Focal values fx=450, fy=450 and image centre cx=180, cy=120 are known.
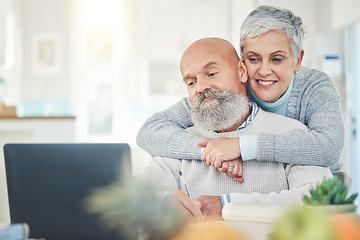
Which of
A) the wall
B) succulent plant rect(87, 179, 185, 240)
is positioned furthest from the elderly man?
the wall

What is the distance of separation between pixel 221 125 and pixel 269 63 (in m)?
0.30

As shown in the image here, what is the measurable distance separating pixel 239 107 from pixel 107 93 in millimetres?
4645

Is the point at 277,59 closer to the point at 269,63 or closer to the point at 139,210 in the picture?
the point at 269,63

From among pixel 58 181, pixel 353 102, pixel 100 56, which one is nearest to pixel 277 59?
pixel 58 181

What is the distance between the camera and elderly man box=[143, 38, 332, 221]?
1590 millimetres

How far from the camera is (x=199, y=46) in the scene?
5.39 feet

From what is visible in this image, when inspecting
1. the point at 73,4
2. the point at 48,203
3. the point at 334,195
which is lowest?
the point at 48,203

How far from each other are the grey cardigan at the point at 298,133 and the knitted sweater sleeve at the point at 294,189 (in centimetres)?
3

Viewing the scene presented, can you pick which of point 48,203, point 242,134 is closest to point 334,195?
point 48,203

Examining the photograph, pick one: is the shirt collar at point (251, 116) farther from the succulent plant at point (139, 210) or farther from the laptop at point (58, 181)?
the succulent plant at point (139, 210)

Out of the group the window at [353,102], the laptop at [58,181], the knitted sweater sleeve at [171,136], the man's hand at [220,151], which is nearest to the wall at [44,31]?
the window at [353,102]

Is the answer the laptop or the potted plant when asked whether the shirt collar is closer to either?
the laptop

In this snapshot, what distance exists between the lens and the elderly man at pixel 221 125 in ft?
5.22

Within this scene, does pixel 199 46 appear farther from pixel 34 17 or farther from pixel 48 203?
pixel 34 17
